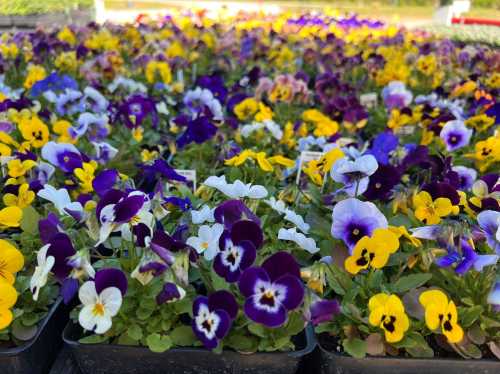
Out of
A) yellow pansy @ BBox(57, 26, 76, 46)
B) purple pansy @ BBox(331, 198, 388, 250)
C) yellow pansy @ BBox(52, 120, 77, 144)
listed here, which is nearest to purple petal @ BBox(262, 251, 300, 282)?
purple pansy @ BBox(331, 198, 388, 250)

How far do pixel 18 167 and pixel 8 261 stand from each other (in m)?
0.60

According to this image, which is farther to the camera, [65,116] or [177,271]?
[65,116]

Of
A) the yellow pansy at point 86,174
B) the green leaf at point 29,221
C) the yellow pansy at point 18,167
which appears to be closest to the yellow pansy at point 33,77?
the yellow pansy at point 18,167

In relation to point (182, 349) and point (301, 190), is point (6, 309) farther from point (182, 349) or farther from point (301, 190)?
point (301, 190)

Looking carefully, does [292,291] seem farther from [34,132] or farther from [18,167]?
[34,132]

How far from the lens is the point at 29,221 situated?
1.47 metres

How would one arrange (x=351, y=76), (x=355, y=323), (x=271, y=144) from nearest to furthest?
(x=355, y=323)
(x=271, y=144)
(x=351, y=76)

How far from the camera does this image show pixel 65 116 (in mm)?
2629

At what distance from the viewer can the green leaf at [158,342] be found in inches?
45.4

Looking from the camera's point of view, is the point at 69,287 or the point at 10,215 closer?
the point at 69,287

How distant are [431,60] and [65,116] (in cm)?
241

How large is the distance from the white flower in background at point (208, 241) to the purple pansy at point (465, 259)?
1.68ft

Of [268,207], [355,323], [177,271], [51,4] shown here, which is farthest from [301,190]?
[51,4]

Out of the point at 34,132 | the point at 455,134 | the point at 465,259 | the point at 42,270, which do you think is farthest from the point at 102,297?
Result: the point at 455,134
